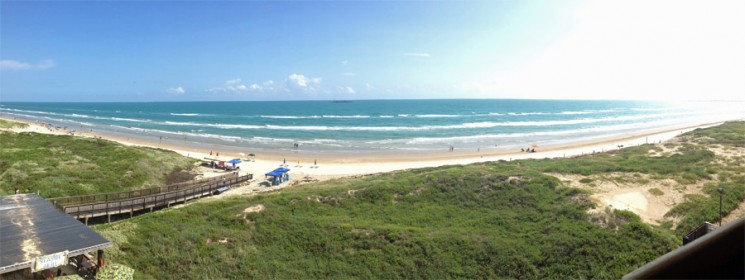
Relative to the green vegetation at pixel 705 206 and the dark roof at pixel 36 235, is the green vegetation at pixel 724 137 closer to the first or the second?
the green vegetation at pixel 705 206

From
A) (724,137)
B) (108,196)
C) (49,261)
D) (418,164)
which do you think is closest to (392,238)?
(49,261)

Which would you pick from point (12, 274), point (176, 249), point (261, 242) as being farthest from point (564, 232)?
point (12, 274)

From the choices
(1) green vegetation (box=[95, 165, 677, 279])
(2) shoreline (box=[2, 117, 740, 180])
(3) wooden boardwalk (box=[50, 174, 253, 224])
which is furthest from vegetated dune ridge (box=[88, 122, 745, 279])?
(2) shoreline (box=[2, 117, 740, 180])

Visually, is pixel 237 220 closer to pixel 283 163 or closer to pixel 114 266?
pixel 114 266

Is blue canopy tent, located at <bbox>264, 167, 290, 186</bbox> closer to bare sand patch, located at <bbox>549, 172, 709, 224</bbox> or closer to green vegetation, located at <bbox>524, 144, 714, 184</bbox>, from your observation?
green vegetation, located at <bbox>524, 144, 714, 184</bbox>

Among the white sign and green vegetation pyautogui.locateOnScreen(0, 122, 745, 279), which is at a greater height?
the white sign

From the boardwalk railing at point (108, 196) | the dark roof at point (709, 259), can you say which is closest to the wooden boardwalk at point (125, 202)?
the boardwalk railing at point (108, 196)

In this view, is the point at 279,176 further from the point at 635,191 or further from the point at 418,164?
the point at 635,191
